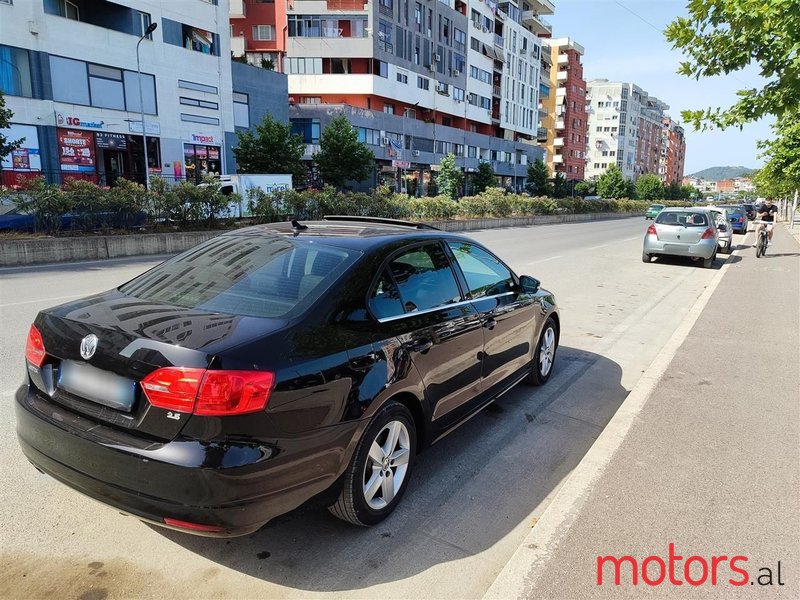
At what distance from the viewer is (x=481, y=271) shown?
4387mm

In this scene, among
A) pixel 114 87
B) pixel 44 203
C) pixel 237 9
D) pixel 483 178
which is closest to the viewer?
pixel 44 203

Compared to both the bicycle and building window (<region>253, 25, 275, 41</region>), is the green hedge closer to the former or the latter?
the bicycle

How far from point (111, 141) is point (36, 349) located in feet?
106

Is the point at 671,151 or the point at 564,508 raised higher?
the point at 671,151

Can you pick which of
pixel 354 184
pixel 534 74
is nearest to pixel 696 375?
pixel 354 184

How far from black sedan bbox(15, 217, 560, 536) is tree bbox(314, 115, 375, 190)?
41578mm

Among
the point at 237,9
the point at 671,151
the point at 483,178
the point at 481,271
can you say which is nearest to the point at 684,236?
the point at 481,271

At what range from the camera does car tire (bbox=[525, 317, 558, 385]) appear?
5.19m

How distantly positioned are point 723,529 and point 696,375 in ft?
9.86

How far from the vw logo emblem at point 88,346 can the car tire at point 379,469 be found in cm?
131

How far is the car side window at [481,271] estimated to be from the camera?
4.12 meters

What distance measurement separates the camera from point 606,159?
413 ft

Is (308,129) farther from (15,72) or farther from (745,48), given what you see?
(745,48)

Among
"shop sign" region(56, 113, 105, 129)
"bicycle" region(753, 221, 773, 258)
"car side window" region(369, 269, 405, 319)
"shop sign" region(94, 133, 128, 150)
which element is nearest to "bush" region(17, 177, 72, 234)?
"car side window" region(369, 269, 405, 319)
